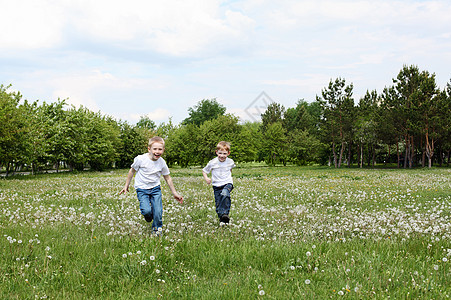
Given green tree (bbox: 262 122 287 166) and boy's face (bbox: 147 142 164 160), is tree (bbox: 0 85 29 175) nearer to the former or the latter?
boy's face (bbox: 147 142 164 160)

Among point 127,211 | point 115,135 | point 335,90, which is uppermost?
point 335,90

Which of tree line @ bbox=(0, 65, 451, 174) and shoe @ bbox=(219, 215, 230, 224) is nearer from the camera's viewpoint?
shoe @ bbox=(219, 215, 230, 224)

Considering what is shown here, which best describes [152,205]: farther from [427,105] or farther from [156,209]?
[427,105]

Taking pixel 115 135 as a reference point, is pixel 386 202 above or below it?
below

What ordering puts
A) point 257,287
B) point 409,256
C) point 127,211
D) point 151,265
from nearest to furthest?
point 257,287 < point 151,265 < point 409,256 < point 127,211

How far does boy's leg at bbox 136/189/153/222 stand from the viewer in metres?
6.97

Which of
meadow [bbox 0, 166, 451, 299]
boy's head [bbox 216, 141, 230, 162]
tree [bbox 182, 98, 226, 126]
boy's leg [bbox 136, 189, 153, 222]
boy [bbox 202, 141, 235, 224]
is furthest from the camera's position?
tree [bbox 182, 98, 226, 126]

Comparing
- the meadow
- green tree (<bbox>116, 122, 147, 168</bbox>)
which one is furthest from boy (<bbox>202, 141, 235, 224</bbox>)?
green tree (<bbox>116, 122, 147, 168</bbox>)

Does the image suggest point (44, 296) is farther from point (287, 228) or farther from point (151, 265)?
point (287, 228)

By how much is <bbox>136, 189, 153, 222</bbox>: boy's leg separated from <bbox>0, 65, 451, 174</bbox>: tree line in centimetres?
1893

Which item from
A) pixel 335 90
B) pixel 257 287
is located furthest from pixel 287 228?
pixel 335 90

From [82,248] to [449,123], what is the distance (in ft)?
183

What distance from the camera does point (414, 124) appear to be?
1919 inches

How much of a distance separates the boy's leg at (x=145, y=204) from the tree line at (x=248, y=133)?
18.9 m
